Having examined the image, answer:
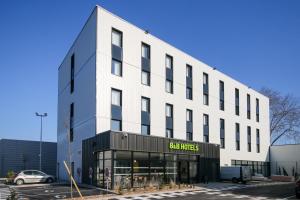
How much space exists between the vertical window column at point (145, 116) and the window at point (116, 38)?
635cm

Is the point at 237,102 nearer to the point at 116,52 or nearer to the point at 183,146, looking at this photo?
the point at 183,146

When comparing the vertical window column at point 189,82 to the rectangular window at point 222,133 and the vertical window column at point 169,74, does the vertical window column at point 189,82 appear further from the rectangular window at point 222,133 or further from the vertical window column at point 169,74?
the rectangular window at point 222,133

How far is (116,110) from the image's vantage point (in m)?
34.5

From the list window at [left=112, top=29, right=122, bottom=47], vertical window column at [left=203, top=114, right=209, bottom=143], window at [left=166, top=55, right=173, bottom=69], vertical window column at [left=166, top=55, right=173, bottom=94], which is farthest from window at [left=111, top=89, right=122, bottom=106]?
vertical window column at [left=203, top=114, right=209, bottom=143]

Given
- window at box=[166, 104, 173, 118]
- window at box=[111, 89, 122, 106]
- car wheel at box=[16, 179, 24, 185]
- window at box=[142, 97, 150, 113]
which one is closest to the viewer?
window at box=[111, 89, 122, 106]

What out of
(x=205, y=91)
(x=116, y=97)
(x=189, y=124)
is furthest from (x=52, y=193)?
(x=205, y=91)

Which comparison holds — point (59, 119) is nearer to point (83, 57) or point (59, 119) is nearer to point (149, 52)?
point (83, 57)

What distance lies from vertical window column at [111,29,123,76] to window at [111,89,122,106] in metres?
1.75

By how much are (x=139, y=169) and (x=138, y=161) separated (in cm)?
68

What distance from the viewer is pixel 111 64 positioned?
34750mm

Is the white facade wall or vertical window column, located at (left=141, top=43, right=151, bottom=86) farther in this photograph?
the white facade wall

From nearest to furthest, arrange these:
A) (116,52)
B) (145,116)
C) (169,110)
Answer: (116,52), (145,116), (169,110)

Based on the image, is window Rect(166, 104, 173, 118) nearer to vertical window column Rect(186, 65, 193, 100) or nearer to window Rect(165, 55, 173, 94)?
window Rect(165, 55, 173, 94)

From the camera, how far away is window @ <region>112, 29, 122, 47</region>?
35500mm
